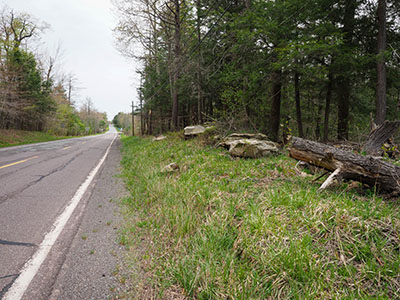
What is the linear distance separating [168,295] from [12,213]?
336 centimetres

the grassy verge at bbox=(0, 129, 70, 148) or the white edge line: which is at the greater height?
the grassy verge at bbox=(0, 129, 70, 148)

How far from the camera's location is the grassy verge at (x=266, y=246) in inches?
71.2

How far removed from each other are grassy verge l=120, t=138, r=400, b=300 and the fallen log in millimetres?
307

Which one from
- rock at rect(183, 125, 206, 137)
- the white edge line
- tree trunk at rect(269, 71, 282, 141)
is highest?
tree trunk at rect(269, 71, 282, 141)

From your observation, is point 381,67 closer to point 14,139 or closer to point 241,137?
point 241,137

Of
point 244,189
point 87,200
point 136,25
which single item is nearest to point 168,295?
point 244,189

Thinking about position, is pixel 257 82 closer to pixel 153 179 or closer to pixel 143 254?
pixel 153 179

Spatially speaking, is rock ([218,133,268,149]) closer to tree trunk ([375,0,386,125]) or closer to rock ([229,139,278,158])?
rock ([229,139,278,158])

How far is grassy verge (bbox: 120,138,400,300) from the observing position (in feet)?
5.93

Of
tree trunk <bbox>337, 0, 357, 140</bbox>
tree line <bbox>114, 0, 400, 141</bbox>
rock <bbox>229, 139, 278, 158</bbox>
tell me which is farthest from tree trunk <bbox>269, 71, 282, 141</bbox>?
rock <bbox>229, 139, 278, 158</bbox>

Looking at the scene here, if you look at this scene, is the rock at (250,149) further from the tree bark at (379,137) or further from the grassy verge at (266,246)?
the grassy verge at (266,246)

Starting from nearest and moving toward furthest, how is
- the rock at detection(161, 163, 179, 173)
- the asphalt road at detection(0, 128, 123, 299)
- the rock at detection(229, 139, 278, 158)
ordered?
the asphalt road at detection(0, 128, 123, 299) → the rock at detection(161, 163, 179, 173) → the rock at detection(229, 139, 278, 158)

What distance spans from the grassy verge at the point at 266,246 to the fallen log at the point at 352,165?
0.31 meters

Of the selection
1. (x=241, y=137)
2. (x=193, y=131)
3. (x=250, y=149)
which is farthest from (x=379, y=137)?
(x=193, y=131)
